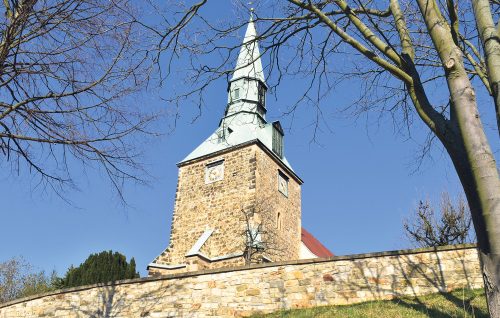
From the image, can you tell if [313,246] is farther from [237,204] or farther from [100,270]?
[100,270]

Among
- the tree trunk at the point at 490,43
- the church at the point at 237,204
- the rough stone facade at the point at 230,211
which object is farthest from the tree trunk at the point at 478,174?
the rough stone facade at the point at 230,211

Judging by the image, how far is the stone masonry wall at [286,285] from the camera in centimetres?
824

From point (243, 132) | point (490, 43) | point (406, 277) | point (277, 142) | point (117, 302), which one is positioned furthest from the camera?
point (277, 142)

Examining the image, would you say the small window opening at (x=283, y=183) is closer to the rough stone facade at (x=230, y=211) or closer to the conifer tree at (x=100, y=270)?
the rough stone facade at (x=230, y=211)

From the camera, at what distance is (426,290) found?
320 inches

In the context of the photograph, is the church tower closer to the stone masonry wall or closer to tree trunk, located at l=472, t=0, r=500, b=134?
the stone masonry wall

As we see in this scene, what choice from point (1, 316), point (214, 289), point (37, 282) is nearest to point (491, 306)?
point (214, 289)

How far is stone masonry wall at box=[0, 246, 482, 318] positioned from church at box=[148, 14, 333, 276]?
8227 mm

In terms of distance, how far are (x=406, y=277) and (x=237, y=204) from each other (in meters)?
12.6

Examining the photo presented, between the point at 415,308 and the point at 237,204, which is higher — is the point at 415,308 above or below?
below

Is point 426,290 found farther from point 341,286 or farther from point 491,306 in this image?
point 491,306

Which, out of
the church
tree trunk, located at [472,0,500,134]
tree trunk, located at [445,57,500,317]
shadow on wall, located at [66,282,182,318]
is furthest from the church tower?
tree trunk, located at [445,57,500,317]

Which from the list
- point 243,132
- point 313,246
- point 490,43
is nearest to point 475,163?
point 490,43

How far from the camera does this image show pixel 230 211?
67.5 feet
